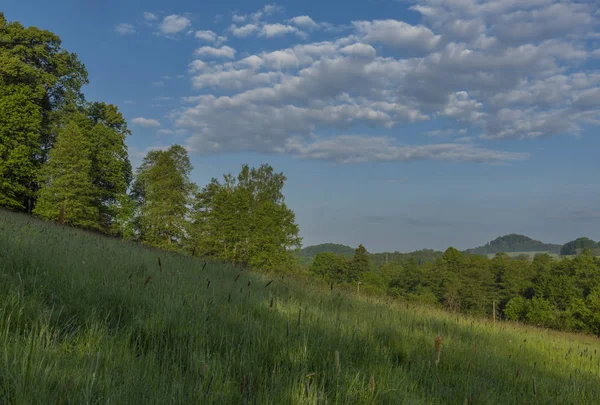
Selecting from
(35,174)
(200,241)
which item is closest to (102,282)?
(35,174)

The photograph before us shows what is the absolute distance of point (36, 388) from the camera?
160 centimetres

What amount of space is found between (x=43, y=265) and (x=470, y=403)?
15.6 feet

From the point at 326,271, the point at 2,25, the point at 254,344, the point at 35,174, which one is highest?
the point at 2,25

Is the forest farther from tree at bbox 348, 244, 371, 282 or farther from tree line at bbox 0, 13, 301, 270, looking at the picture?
tree at bbox 348, 244, 371, 282

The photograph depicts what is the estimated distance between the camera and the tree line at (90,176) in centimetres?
2745

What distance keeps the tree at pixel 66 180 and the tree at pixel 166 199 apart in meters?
9.55

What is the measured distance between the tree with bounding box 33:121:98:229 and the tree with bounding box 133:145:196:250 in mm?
9551

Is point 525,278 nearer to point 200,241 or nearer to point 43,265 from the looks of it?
point 200,241

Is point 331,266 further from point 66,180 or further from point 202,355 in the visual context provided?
point 202,355

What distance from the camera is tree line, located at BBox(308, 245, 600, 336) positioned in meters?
49.5

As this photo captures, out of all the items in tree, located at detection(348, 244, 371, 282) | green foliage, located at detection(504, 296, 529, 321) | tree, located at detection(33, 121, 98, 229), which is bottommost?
green foliage, located at detection(504, 296, 529, 321)

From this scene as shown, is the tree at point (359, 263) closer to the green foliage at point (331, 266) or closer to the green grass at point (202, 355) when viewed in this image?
the green foliage at point (331, 266)

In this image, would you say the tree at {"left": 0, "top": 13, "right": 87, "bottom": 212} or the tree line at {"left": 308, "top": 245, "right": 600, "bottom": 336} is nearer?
the tree at {"left": 0, "top": 13, "right": 87, "bottom": 212}

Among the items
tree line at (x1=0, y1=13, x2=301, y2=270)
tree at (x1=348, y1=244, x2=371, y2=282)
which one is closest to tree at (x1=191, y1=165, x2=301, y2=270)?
tree line at (x1=0, y1=13, x2=301, y2=270)
